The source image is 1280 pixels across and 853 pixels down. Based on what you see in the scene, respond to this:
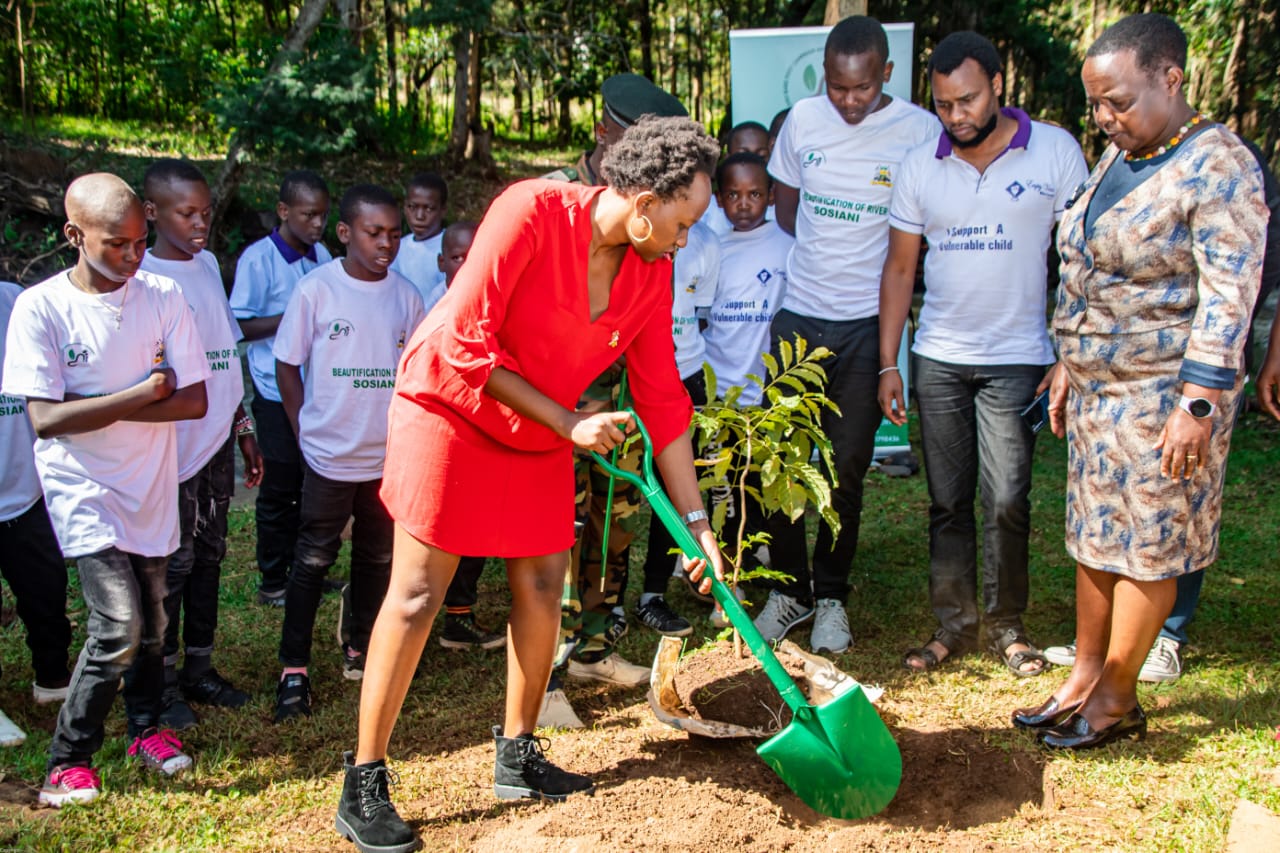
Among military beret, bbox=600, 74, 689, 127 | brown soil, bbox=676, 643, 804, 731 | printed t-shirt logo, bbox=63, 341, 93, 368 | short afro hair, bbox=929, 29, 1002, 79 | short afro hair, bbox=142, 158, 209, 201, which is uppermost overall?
short afro hair, bbox=929, 29, 1002, 79

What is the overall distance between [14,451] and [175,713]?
103cm

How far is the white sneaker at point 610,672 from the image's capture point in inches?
165

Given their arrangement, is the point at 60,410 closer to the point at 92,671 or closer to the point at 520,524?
the point at 92,671

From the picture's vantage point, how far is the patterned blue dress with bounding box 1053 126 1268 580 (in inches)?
128

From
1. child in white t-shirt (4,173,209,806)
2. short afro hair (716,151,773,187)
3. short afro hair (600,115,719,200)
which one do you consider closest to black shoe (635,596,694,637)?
short afro hair (716,151,773,187)

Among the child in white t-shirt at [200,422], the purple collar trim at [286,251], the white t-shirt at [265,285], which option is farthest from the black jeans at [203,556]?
the purple collar trim at [286,251]

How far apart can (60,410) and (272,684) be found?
1.49 meters

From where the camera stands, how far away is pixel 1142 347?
3480mm

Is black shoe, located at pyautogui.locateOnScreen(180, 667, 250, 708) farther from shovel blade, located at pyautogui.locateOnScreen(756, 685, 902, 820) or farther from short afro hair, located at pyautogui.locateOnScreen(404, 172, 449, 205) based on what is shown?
short afro hair, located at pyautogui.locateOnScreen(404, 172, 449, 205)

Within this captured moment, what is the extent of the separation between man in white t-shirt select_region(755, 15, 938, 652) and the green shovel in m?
1.29

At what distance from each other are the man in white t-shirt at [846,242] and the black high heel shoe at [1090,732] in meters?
1.02

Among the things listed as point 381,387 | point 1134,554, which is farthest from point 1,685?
point 1134,554

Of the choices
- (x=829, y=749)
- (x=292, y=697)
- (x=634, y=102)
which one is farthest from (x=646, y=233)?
(x=292, y=697)

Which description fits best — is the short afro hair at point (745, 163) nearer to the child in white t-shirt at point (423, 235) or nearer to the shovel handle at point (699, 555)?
the child in white t-shirt at point (423, 235)
